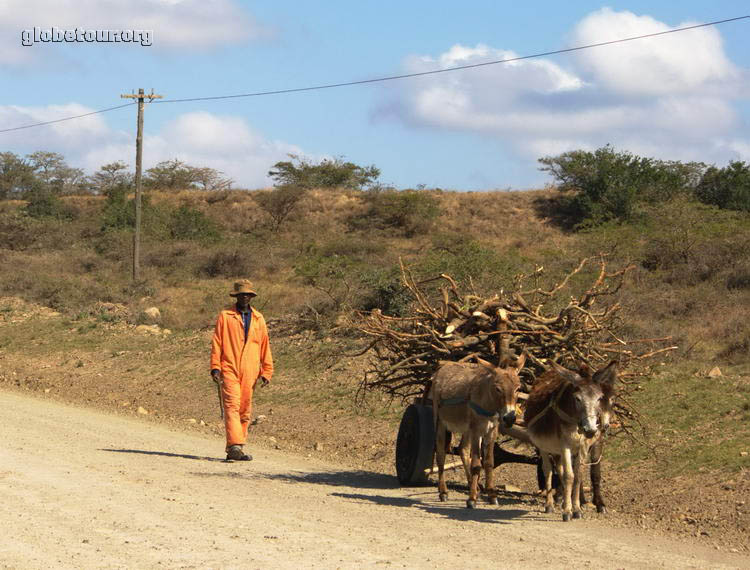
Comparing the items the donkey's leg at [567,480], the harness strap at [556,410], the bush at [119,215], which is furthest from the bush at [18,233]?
the donkey's leg at [567,480]

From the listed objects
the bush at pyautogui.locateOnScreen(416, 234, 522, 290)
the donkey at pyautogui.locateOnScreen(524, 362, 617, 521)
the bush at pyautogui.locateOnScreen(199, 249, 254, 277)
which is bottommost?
the donkey at pyautogui.locateOnScreen(524, 362, 617, 521)

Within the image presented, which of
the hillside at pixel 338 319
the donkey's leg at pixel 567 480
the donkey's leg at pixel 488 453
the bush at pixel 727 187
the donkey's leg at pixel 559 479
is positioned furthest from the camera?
the bush at pixel 727 187

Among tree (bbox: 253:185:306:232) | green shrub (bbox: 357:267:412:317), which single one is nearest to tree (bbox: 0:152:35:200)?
tree (bbox: 253:185:306:232)

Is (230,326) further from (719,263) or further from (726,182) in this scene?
(726,182)

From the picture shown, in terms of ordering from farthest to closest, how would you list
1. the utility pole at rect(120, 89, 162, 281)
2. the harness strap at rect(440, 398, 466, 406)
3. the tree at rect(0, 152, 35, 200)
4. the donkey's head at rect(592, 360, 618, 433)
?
the tree at rect(0, 152, 35, 200) < the utility pole at rect(120, 89, 162, 281) < the harness strap at rect(440, 398, 466, 406) < the donkey's head at rect(592, 360, 618, 433)

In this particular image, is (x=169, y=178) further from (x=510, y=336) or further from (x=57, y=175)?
(x=510, y=336)

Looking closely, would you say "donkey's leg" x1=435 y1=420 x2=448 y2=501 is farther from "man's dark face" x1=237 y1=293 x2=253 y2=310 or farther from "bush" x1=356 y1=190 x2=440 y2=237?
"bush" x1=356 y1=190 x2=440 y2=237

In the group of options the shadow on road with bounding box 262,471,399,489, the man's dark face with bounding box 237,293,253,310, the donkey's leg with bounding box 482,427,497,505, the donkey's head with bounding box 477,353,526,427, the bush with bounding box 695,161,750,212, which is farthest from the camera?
Answer: the bush with bounding box 695,161,750,212

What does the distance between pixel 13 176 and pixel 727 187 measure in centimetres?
5159

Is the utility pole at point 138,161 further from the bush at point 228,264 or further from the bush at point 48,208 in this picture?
the bush at point 48,208

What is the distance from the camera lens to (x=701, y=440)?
1218 cm

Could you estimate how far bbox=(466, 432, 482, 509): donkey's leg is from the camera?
9.07 m

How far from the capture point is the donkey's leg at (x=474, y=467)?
9070 mm

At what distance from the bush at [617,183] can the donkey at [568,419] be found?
30.1 meters
